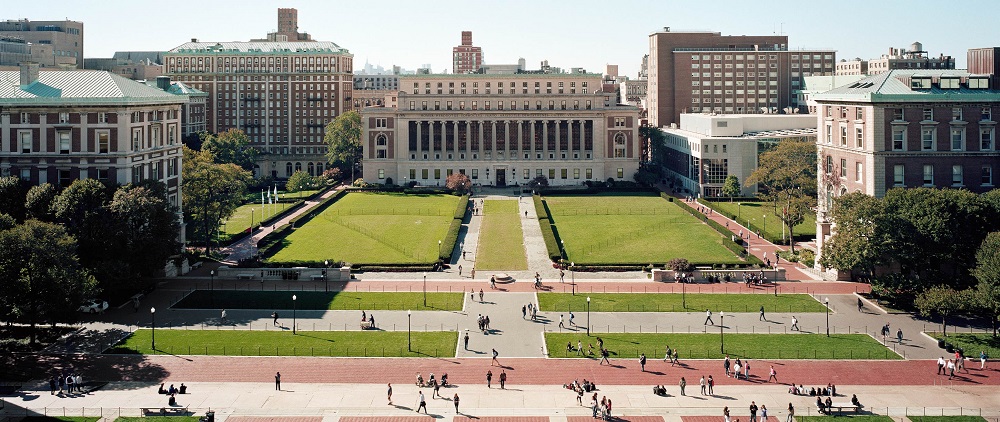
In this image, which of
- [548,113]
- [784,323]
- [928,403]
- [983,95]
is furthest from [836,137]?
[548,113]

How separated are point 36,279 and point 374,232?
204 ft

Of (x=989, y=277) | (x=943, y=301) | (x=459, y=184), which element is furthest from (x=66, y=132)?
(x=459, y=184)

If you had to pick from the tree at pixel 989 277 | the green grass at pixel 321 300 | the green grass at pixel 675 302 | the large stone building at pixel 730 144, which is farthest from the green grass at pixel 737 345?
the large stone building at pixel 730 144

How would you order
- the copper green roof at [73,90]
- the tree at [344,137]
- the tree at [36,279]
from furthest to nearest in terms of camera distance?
the tree at [344,137]
the copper green roof at [73,90]
the tree at [36,279]

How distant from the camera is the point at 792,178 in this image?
119 meters

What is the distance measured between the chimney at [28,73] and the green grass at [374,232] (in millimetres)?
30779

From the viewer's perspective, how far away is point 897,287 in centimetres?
8488

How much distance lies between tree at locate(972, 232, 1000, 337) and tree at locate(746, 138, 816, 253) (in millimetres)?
34991

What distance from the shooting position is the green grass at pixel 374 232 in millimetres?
111812

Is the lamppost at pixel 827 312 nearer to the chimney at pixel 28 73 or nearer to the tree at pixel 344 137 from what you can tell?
the chimney at pixel 28 73

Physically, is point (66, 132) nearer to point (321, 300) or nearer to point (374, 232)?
point (321, 300)

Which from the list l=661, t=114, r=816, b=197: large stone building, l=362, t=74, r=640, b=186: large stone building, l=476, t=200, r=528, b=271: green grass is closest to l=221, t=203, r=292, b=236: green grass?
l=476, t=200, r=528, b=271: green grass

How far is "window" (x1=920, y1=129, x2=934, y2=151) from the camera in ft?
301

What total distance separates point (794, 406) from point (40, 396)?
160 feet
